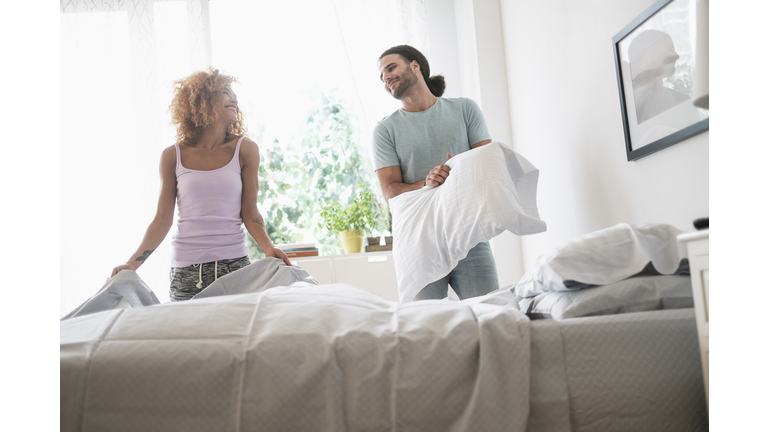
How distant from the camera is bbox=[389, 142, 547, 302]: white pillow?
1.34 metres

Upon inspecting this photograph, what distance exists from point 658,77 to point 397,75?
104 cm

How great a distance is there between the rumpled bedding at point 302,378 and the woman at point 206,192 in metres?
0.74

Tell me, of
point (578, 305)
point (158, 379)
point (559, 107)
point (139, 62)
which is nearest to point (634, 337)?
point (578, 305)

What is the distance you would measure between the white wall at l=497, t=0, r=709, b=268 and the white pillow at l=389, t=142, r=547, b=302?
0.96 feet

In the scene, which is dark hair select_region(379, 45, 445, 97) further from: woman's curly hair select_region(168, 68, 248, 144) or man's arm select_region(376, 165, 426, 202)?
woman's curly hair select_region(168, 68, 248, 144)

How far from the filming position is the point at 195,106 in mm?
1772

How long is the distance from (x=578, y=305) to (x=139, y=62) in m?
3.29

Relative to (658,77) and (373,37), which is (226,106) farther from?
(373,37)

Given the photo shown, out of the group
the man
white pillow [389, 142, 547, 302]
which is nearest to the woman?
white pillow [389, 142, 547, 302]

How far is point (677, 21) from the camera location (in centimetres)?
118

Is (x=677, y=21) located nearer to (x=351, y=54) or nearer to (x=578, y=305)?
(x=578, y=305)

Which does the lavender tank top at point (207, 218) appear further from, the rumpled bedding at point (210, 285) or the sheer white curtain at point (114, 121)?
the sheer white curtain at point (114, 121)

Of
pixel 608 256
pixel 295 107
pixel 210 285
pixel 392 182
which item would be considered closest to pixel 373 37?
pixel 295 107

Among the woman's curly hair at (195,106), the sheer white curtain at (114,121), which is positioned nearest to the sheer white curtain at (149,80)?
the sheer white curtain at (114,121)
